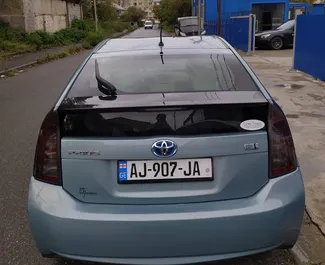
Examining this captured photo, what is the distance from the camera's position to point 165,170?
7.92 ft

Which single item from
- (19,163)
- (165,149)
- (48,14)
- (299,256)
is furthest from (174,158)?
(48,14)

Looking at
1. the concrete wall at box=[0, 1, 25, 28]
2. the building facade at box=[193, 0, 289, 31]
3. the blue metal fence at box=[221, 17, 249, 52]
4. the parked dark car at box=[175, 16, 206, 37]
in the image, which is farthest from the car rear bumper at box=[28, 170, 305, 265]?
the building facade at box=[193, 0, 289, 31]

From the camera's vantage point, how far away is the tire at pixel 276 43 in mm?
21578

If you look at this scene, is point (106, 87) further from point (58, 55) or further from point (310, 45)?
point (58, 55)

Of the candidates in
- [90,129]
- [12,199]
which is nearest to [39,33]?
[12,199]

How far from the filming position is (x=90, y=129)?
246 centimetres

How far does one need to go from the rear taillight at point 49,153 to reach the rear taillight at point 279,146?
4.23 ft

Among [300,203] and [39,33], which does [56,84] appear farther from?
[39,33]

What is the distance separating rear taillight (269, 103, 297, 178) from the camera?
8.18 ft

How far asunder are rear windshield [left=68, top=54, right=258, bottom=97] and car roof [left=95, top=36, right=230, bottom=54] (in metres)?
→ 0.19

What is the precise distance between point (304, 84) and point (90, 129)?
30.0ft

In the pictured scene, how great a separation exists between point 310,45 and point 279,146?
9990mm

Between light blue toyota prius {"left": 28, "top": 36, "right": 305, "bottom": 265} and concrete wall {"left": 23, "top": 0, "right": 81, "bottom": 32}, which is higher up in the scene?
concrete wall {"left": 23, "top": 0, "right": 81, "bottom": 32}

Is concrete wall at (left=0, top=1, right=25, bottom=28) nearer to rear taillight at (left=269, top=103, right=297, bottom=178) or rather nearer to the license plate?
the license plate
